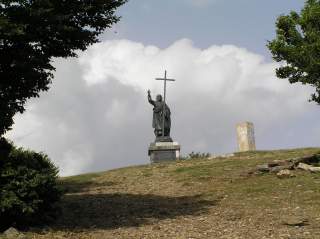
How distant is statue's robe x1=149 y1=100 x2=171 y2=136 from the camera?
33.2 meters

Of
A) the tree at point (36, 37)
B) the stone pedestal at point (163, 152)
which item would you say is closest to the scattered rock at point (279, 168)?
the tree at point (36, 37)

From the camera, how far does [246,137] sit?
1293 inches

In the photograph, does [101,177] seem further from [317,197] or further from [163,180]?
[317,197]

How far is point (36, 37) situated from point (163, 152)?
20204mm

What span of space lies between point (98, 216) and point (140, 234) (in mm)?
2832

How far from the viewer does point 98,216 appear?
1455cm

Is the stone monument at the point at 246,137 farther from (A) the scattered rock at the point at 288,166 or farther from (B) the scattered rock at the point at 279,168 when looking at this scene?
(B) the scattered rock at the point at 279,168

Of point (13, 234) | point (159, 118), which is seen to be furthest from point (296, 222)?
point (159, 118)

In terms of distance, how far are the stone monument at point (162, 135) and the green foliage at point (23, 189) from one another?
1862 centimetres

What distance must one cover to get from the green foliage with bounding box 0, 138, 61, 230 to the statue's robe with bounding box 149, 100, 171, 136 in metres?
20.2

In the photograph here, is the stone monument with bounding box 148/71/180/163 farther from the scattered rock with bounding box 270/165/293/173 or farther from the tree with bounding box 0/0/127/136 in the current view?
the tree with bounding box 0/0/127/136

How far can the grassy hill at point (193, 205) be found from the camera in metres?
12.2

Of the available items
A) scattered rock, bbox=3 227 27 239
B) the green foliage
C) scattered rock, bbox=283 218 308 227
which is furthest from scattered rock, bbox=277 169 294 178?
scattered rock, bbox=3 227 27 239

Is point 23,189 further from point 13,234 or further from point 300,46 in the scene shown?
point 300,46
